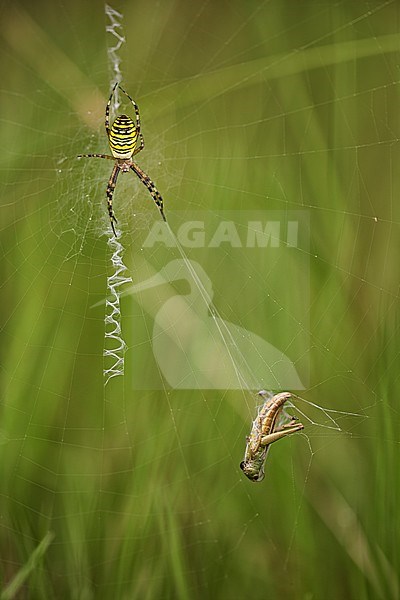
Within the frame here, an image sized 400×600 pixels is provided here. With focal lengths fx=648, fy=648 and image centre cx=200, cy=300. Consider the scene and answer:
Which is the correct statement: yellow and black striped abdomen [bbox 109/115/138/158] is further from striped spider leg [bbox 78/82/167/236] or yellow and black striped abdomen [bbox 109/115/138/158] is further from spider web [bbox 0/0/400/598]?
spider web [bbox 0/0/400/598]

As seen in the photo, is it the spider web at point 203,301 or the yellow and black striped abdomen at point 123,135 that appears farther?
the yellow and black striped abdomen at point 123,135

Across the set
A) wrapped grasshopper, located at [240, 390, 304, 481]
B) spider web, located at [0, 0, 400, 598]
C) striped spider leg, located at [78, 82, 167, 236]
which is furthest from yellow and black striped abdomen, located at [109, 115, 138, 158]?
wrapped grasshopper, located at [240, 390, 304, 481]

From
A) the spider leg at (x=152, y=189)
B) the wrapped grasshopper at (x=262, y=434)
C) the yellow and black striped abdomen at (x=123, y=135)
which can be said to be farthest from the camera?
the spider leg at (x=152, y=189)

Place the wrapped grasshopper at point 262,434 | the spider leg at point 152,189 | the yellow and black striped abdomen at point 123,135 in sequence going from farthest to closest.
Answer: the spider leg at point 152,189 → the yellow and black striped abdomen at point 123,135 → the wrapped grasshopper at point 262,434

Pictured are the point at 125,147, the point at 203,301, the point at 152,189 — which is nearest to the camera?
the point at 203,301

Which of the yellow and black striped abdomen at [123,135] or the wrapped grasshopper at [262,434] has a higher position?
the yellow and black striped abdomen at [123,135]

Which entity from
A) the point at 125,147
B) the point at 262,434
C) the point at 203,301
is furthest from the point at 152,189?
the point at 262,434

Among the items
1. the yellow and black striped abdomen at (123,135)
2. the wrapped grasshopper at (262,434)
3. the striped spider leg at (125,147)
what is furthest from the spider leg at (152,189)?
the wrapped grasshopper at (262,434)

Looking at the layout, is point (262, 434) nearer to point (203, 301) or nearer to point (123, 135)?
point (203, 301)

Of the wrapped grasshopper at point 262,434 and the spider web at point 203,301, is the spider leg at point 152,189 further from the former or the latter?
the wrapped grasshopper at point 262,434
